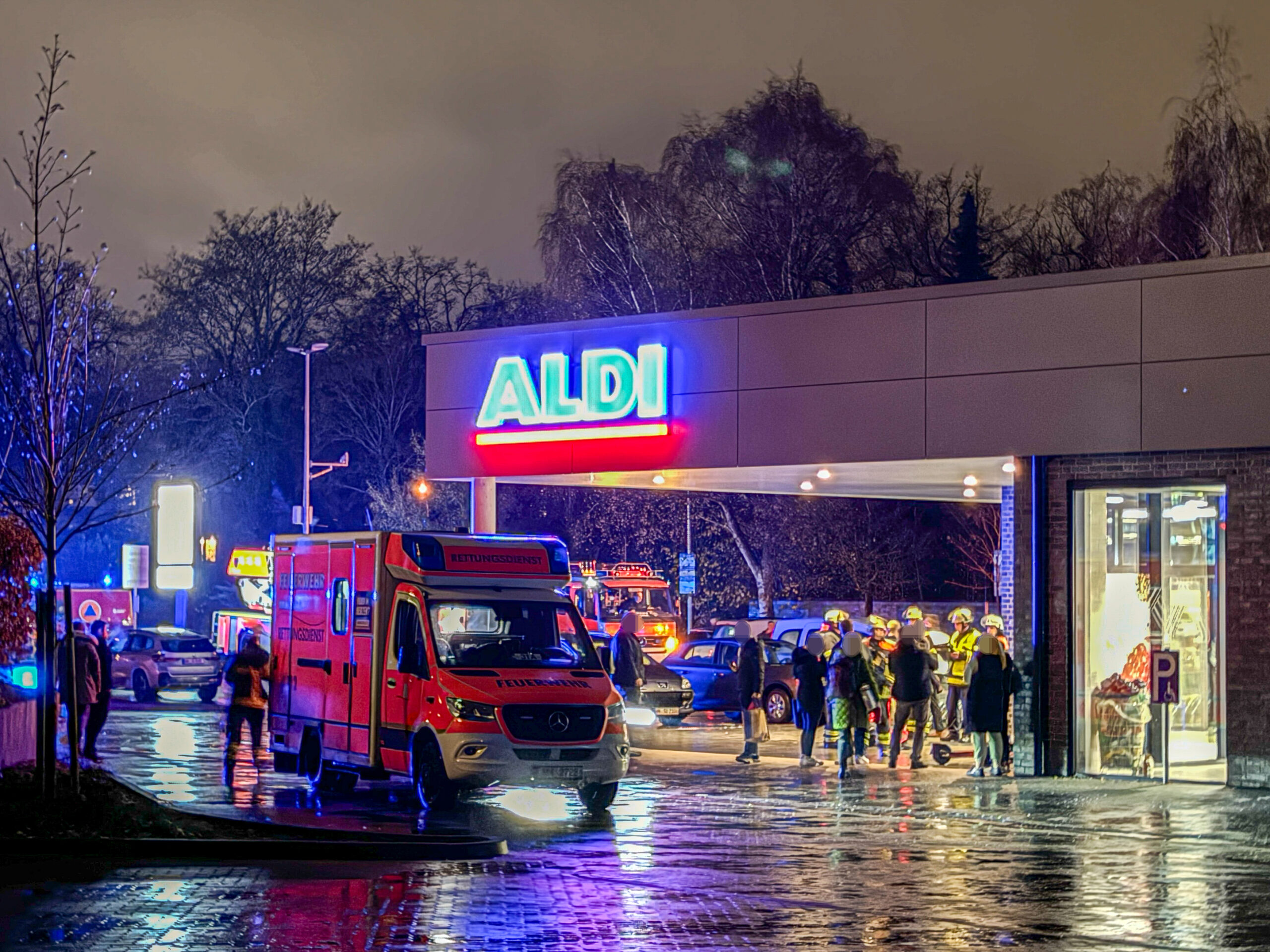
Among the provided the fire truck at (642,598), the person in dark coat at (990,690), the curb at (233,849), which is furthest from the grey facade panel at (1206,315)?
the fire truck at (642,598)

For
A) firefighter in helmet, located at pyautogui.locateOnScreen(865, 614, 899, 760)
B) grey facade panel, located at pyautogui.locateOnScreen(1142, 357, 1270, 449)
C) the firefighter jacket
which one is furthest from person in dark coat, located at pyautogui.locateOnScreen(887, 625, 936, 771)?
grey facade panel, located at pyautogui.locateOnScreen(1142, 357, 1270, 449)

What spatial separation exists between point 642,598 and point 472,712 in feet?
125

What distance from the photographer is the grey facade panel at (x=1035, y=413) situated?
2039cm

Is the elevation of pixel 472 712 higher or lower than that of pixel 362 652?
lower

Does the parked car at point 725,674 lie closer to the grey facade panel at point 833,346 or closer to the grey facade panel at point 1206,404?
the grey facade panel at point 833,346

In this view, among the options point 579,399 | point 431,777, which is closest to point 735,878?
point 431,777

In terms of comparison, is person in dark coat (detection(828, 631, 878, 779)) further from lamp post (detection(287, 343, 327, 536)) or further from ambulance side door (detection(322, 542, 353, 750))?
lamp post (detection(287, 343, 327, 536))

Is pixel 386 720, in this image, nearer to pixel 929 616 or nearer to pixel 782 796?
pixel 782 796

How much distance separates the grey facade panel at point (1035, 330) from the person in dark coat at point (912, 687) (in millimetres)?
3384

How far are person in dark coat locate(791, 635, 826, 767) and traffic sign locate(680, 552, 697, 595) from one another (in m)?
29.4

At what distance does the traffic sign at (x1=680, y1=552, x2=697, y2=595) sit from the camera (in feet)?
172

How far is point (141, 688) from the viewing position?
130 feet

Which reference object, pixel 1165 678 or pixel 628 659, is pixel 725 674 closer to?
pixel 628 659

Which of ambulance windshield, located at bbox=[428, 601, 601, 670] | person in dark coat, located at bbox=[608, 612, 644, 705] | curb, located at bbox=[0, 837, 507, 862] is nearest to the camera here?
curb, located at bbox=[0, 837, 507, 862]
